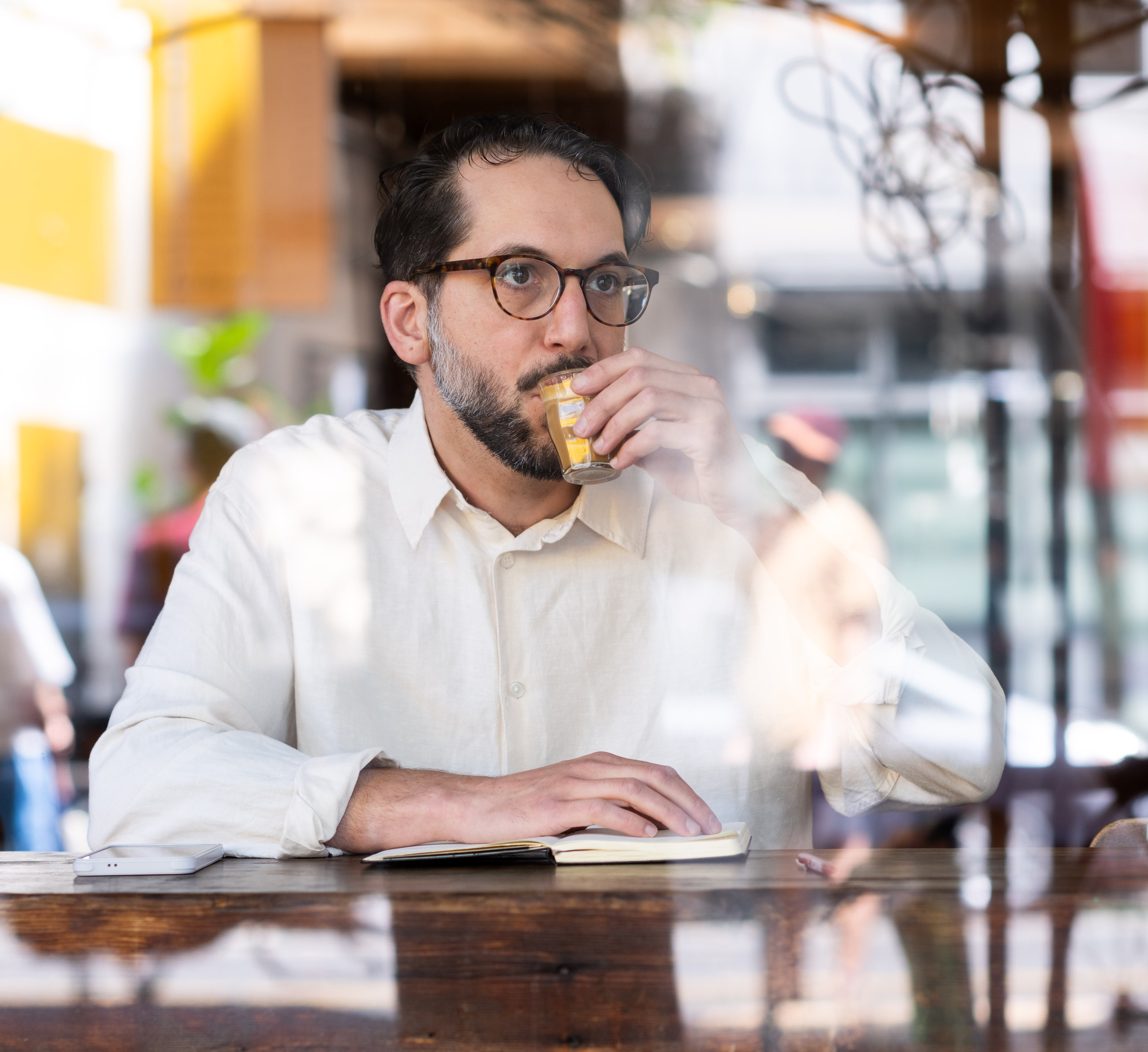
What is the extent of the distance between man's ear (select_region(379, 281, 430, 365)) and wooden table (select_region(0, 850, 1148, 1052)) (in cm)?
92

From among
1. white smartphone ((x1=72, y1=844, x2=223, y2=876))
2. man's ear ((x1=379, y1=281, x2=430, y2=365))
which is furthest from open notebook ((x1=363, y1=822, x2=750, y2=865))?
man's ear ((x1=379, y1=281, x2=430, y2=365))

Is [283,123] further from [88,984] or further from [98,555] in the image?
[88,984]

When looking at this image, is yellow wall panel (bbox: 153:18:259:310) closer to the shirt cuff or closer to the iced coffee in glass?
the iced coffee in glass

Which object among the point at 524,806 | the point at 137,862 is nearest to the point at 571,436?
the point at 524,806

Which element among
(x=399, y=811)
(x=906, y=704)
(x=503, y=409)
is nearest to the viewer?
(x=399, y=811)

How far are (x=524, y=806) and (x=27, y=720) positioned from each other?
269 cm

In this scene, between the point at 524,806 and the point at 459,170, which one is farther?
the point at 459,170

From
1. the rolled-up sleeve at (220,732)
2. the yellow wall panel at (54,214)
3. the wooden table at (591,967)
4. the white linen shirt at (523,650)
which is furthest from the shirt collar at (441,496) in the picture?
the yellow wall panel at (54,214)

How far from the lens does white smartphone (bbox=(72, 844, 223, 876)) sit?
96 cm

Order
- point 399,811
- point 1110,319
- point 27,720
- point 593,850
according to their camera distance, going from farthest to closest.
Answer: point 1110,319
point 27,720
point 399,811
point 593,850

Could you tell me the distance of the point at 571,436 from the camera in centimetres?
128

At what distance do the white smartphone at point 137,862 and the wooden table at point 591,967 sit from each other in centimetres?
9

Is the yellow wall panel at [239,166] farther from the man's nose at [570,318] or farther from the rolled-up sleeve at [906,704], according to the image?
the rolled-up sleeve at [906,704]

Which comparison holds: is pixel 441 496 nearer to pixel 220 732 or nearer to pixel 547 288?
pixel 547 288
